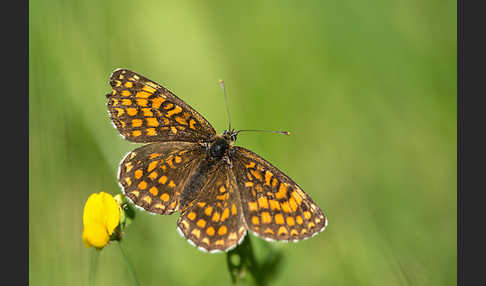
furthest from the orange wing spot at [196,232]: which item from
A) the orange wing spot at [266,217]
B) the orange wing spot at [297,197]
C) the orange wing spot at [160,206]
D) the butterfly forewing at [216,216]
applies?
the orange wing spot at [297,197]

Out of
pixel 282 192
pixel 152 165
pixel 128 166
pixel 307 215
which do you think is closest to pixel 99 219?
pixel 128 166

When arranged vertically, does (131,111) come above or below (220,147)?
above

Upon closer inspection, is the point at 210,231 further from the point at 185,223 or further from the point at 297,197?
the point at 297,197

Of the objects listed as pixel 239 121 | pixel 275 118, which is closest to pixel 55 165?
pixel 239 121

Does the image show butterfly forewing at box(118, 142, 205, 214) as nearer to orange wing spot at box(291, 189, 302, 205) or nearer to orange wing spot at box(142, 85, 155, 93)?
orange wing spot at box(142, 85, 155, 93)

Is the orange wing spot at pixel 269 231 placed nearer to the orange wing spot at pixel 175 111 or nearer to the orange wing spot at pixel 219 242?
the orange wing spot at pixel 219 242

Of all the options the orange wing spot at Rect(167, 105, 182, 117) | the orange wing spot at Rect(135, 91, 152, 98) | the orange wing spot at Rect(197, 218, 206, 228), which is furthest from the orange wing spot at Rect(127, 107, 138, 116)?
the orange wing spot at Rect(197, 218, 206, 228)
